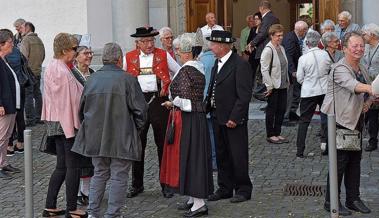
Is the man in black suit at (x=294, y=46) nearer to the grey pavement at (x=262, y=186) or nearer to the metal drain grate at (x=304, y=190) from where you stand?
the grey pavement at (x=262, y=186)

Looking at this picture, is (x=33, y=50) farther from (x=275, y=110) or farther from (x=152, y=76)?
(x=152, y=76)

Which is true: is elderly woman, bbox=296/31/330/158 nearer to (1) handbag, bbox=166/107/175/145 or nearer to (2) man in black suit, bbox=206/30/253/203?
(2) man in black suit, bbox=206/30/253/203

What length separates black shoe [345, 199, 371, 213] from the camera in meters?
8.11

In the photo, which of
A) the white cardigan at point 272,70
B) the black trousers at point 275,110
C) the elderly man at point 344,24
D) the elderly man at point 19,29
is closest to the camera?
the white cardigan at point 272,70

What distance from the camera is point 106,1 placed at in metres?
16.4

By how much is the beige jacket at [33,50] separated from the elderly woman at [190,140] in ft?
22.2

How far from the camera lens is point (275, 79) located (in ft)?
39.2

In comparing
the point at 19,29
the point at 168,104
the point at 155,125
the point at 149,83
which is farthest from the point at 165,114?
the point at 19,29

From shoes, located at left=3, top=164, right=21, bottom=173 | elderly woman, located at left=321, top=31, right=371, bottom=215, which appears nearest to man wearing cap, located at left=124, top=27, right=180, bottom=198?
elderly woman, located at left=321, top=31, right=371, bottom=215

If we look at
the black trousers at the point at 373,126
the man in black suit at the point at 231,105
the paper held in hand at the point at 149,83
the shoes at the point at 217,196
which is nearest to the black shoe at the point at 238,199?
the man in black suit at the point at 231,105

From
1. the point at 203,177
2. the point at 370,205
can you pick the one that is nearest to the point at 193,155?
the point at 203,177

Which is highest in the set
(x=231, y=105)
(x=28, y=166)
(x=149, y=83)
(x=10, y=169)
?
(x=149, y=83)

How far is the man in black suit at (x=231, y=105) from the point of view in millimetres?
8656

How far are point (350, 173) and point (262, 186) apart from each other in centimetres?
157
